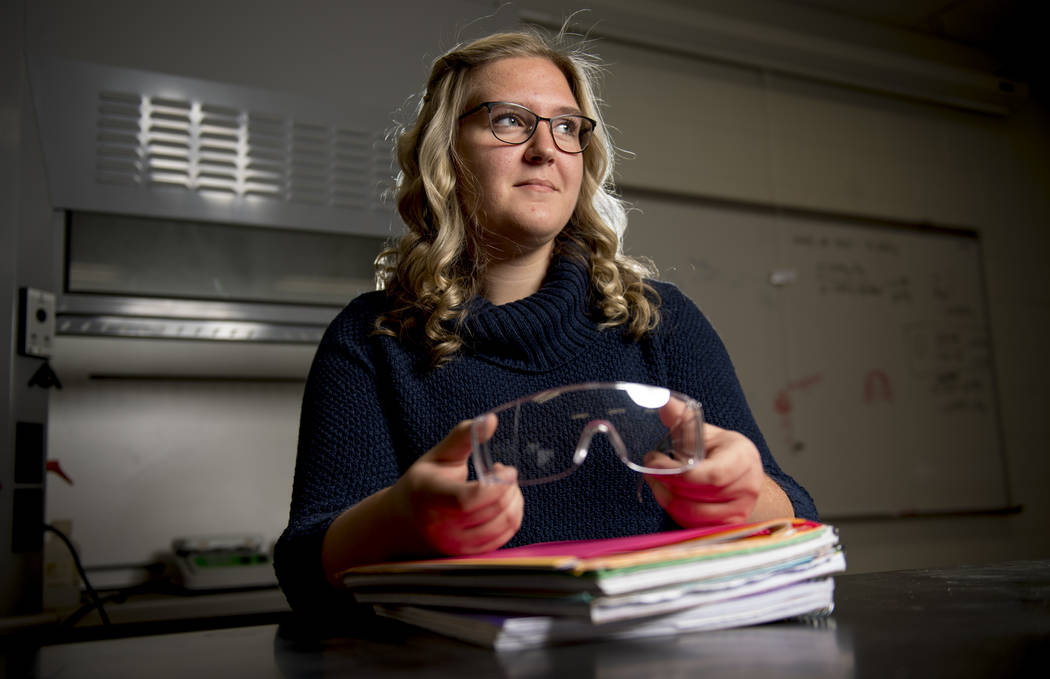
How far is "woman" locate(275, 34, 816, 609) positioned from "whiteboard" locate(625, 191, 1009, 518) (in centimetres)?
181

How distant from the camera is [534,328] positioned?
0.98m

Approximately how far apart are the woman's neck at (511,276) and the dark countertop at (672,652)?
0.56m

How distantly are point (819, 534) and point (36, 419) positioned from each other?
157 cm

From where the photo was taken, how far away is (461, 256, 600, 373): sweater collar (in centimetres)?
98

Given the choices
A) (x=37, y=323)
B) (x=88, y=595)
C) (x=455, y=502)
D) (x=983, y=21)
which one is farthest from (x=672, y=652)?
(x=983, y=21)

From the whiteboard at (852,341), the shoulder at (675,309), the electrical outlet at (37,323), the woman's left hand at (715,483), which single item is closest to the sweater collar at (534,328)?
the shoulder at (675,309)

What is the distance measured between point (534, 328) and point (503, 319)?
0.04 m

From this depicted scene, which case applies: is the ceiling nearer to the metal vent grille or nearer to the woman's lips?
the metal vent grille

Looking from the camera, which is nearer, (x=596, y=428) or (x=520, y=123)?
(x=596, y=428)

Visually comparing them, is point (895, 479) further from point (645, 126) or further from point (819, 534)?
point (819, 534)

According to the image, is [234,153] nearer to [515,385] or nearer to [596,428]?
[515,385]

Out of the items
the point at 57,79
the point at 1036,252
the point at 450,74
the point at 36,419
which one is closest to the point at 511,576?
the point at 450,74

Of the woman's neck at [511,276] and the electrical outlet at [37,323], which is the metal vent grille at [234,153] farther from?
the woman's neck at [511,276]

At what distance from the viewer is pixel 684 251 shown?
299cm
